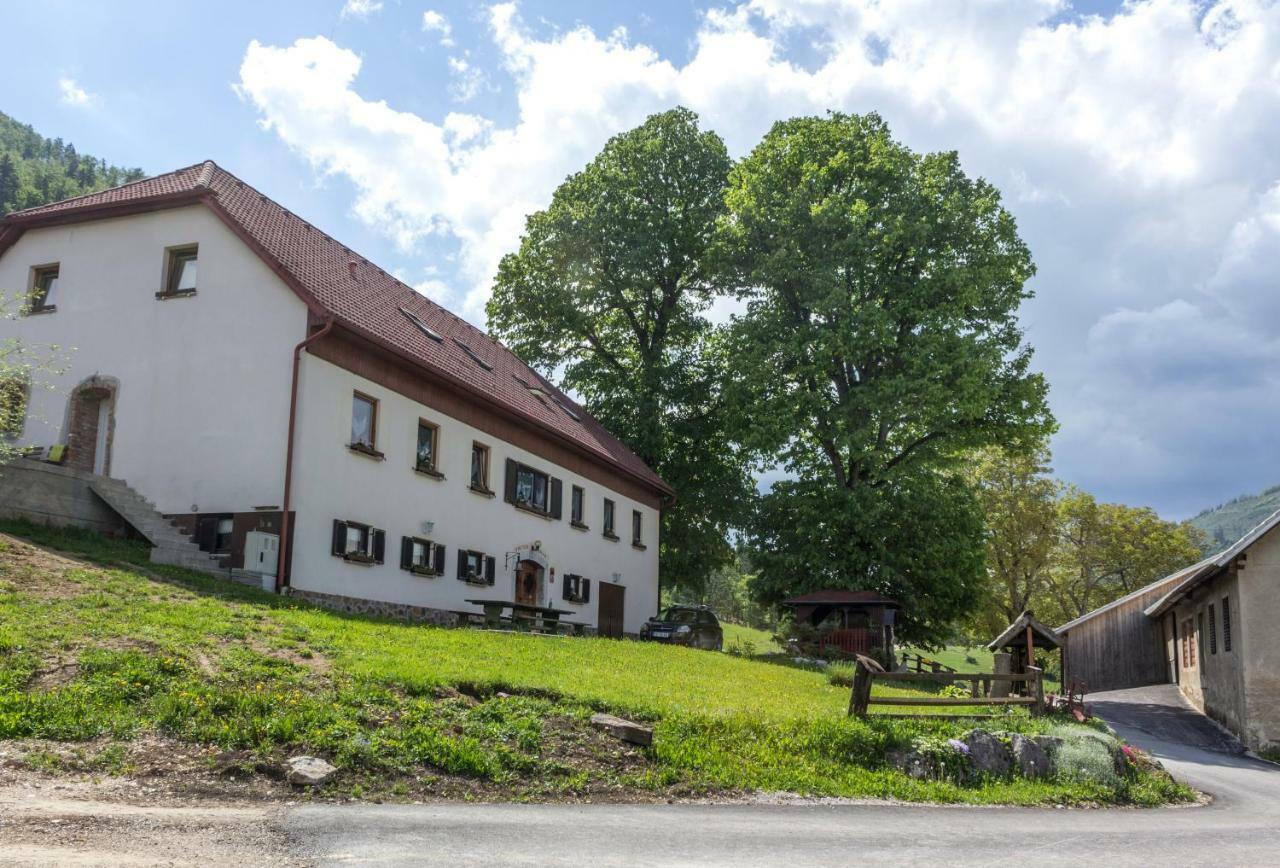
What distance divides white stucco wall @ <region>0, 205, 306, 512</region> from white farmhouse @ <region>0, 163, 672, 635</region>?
42 millimetres

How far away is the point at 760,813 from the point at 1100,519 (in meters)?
51.1

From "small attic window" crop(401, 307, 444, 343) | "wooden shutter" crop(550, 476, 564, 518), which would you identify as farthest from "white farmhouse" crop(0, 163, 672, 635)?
"wooden shutter" crop(550, 476, 564, 518)

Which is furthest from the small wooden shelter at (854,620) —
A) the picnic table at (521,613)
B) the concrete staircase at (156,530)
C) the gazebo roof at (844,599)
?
the concrete staircase at (156,530)

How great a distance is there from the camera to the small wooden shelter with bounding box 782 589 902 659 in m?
31.5

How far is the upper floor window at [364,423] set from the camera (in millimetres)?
22375

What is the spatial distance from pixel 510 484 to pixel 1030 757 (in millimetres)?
16543

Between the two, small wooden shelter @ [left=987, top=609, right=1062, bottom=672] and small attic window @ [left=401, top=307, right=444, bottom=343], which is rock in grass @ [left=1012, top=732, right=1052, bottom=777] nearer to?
small wooden shelter @ [left=987, top=609, right=1062, bottom=672]

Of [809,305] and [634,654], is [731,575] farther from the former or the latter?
[634,654]

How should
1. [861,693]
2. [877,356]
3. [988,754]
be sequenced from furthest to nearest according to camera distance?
[877,356], [861,693], [988,754]

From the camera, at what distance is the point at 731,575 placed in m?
93.8

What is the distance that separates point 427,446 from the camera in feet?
82.1

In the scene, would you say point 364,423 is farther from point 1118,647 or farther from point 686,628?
point 1118,647

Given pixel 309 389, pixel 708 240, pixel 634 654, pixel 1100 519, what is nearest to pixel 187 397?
pixel 309 389

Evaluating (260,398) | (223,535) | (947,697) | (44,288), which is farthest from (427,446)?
(947,697)
